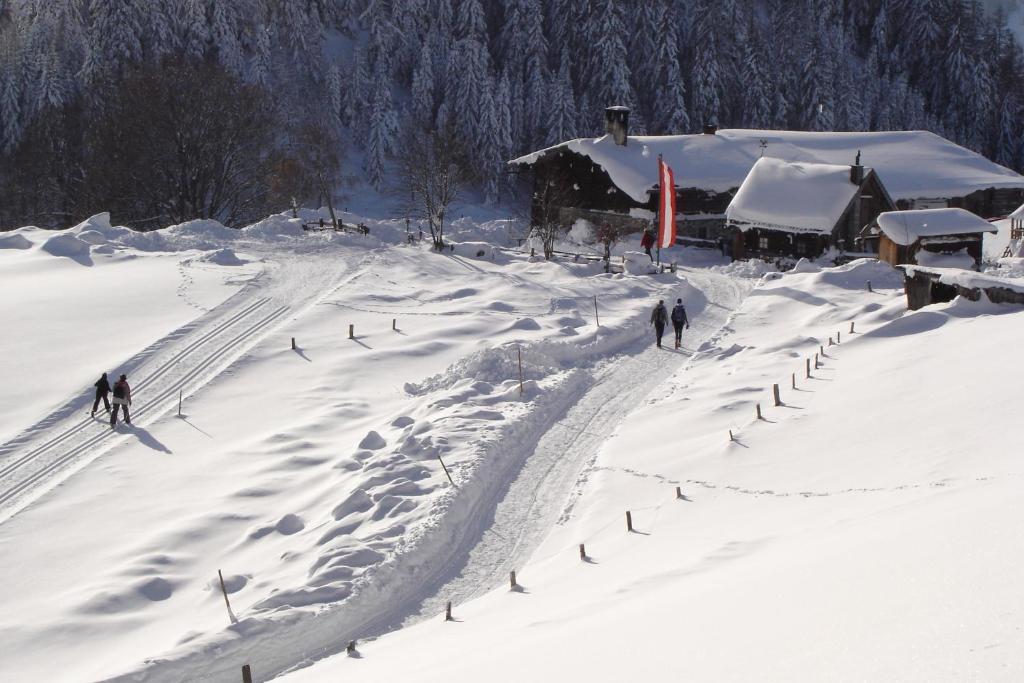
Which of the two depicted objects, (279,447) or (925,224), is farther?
(925,224)

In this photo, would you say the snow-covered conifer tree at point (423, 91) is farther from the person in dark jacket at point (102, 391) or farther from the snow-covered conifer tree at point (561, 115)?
the person in dark jacket at point (102, 391)

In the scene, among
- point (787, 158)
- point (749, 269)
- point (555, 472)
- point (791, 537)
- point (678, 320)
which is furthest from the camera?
point (787, 158)

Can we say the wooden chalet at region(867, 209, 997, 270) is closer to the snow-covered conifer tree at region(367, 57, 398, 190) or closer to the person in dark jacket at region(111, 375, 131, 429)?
the person in dark jacket at region(111, 375, 131, 429)

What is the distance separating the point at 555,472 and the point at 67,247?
25.5 metres

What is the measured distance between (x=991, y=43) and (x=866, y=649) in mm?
104883

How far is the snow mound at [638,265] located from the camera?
34.5m

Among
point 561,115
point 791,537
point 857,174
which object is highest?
point 561,115

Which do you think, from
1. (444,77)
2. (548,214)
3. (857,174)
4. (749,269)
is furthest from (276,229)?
(444,77)

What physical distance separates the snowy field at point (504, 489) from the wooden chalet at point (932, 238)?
449cm

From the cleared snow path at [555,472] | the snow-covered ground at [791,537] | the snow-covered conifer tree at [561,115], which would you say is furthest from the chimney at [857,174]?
the snow-covered conifer tree at [561,115]

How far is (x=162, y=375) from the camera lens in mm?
23016

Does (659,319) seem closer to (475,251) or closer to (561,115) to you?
(475,251)

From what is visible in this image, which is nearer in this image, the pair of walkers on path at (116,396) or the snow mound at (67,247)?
the pair of walkers on path at (116,396)

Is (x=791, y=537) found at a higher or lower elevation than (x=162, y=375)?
higher
